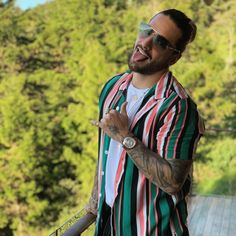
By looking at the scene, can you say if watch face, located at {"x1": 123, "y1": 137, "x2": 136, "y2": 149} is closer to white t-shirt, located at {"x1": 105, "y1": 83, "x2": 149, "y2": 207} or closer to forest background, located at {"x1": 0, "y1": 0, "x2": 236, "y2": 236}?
white t-shirt, located at {"x1": 105, "y1": 83, "x2": 149, "y2": 207}

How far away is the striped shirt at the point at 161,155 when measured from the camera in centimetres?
94

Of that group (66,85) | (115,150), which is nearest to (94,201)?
(115,150)

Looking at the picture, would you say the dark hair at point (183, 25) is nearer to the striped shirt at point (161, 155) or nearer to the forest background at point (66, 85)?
the striped shirt at point (161, 155)

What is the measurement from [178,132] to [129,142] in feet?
0.35

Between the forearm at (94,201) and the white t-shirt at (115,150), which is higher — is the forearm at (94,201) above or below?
below

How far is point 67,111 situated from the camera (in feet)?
49.3

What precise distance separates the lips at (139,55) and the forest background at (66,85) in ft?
39.1

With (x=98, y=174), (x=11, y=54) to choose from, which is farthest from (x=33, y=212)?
(x=98, y=174)

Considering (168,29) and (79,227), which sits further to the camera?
(79,227)

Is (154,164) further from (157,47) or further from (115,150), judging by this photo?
(157,47)

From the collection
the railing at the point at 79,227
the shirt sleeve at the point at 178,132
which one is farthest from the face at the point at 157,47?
the railing at the point at 79,227

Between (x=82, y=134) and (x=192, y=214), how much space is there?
1100 cm

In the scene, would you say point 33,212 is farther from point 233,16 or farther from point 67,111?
point 233,16

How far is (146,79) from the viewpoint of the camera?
104 centimetres
